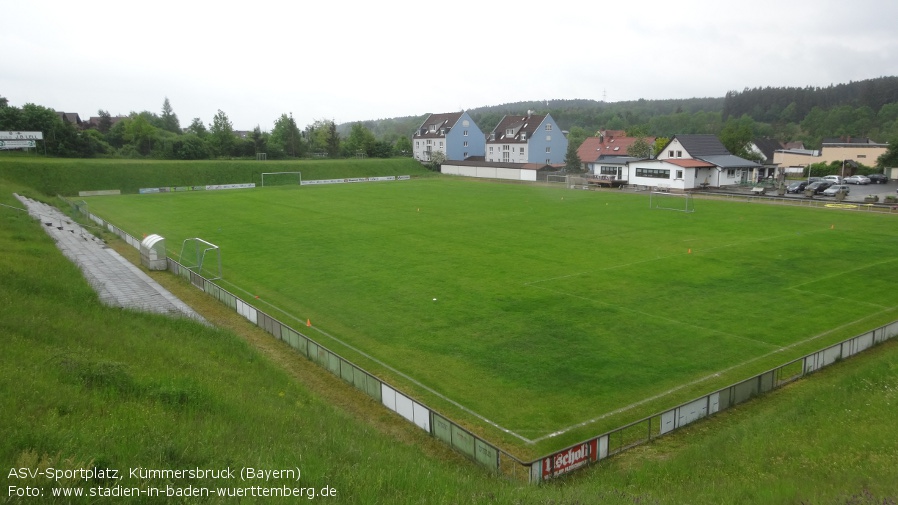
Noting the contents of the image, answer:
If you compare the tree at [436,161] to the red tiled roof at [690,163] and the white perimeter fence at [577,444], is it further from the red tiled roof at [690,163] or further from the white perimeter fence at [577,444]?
the white perimeter fence at [577,444]

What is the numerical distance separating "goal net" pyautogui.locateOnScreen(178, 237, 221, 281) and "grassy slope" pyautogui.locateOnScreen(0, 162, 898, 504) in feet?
36.5

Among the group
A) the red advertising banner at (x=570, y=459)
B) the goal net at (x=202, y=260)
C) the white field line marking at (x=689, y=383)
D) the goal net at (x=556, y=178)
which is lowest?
the white field line marking at (x=689, y=383)

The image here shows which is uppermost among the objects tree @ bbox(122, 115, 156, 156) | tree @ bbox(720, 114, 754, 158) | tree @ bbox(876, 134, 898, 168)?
tree @ bbox(122, 115, 156, 156)

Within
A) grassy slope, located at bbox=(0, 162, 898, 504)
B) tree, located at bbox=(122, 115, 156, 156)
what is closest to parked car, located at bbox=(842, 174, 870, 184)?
grassy slope, located at bbox=(0, 162, 898, 504)

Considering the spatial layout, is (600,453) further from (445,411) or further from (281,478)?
(281,478)

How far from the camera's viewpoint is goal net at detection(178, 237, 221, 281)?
30692 millimetres

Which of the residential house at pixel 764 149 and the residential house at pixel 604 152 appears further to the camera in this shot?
the residential house at pixel 764 149

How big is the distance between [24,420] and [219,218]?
42.6 m

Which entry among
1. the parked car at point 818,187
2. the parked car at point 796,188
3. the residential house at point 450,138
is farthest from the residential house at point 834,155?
the residential house at point 450,138

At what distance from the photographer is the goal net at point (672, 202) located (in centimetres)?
5348

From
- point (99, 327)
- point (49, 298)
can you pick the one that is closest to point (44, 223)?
point (49, 298)

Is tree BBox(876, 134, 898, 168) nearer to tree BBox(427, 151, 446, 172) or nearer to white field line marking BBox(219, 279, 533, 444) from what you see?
tree BBox(427, 151, 446, 172)

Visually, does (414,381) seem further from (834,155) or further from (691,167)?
(834,155)

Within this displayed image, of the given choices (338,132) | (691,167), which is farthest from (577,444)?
(338,132)
